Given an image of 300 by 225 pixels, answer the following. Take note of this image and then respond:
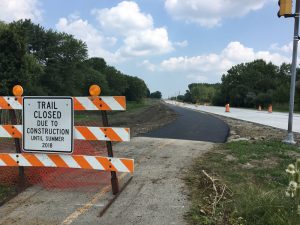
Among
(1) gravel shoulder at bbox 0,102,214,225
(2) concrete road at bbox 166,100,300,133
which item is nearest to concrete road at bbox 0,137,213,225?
(1) gravel shoulder at bbox 0,102,214,225

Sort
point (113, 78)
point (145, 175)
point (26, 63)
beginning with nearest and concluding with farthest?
point (145, 175) → point (26, 63) → point (113, 78)

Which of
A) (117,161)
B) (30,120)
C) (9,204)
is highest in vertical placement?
(30,120)

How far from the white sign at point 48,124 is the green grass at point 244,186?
7.15ft

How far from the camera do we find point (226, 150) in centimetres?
995

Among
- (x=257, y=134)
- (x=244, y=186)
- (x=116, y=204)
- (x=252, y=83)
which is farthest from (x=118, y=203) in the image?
(x=252, y=83)

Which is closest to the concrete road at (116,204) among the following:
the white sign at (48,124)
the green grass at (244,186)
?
the green grass at (244,186)

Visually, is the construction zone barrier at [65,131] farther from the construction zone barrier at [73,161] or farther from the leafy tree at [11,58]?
the leafy tree at [11,58]

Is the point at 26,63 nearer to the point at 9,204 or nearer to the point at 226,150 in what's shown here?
the point at 226,150

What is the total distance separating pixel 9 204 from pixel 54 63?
55470 millimetres

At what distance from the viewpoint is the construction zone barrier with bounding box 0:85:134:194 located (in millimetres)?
5672

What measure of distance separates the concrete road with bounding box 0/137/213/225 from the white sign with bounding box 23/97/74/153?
751mm

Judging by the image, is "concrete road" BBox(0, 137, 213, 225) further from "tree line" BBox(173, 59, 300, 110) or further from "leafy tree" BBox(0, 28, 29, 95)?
"tree line" BBox(173, 59, 300, 110)

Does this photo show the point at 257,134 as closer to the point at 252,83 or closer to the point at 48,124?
the point at 48,124

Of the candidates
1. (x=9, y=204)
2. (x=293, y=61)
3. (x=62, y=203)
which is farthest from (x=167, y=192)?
(x=293, y=61)
